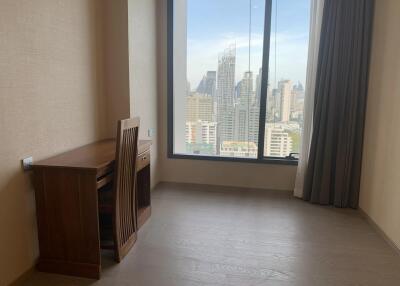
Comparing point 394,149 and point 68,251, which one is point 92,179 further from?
point 394,149

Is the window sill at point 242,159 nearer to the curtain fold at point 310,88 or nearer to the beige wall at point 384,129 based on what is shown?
the curtain fold at point 310,88

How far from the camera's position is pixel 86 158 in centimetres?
229

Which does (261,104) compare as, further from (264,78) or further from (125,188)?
(125,188)

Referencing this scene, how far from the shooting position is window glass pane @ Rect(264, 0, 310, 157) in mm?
3740

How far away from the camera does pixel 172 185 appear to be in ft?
13.8

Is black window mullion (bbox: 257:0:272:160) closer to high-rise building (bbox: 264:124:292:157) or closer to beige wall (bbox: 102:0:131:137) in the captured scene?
high-rise building (bbox: 264:124:292:157)

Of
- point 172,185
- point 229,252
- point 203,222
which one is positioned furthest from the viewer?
point 172,185

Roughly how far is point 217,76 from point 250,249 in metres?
2.36

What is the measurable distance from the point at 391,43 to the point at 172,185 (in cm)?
297

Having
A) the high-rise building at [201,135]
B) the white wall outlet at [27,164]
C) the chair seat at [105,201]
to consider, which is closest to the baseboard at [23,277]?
the chair seat at [105,201]

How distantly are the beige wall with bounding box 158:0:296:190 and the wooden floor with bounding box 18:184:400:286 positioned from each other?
0.46 metres

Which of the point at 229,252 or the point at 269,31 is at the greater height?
the point at 269,31

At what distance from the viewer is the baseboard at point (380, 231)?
8.36 ft

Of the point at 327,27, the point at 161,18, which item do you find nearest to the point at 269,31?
the point at 327,27
